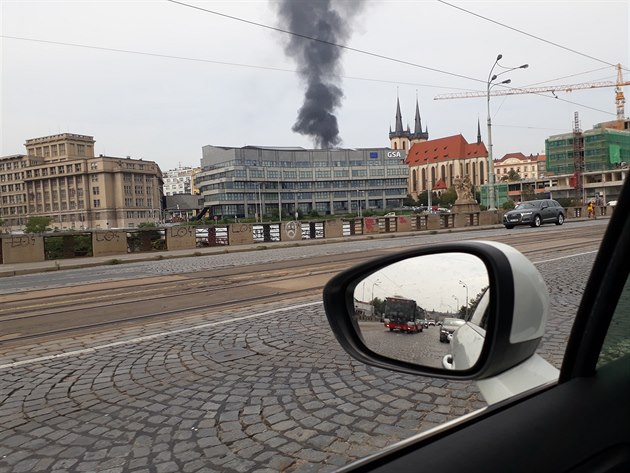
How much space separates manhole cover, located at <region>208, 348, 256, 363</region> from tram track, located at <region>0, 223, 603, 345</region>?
242cm

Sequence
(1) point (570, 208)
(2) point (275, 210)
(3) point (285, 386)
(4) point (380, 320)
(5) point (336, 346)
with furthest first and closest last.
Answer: (2) point (275, 210)
(1) point (570, 208)
(5) point (336, 346)
(3) point (285, 386)
(4) point (380, 320)

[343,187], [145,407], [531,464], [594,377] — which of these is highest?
[343,187]

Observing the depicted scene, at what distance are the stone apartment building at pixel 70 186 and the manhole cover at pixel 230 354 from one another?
123 meters

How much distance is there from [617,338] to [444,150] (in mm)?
162789

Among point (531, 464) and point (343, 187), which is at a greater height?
point (343, 187)

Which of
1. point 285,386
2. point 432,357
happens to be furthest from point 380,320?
point 285,386

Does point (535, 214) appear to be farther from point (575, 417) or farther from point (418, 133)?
point (418, 133)

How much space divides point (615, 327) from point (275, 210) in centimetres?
12703

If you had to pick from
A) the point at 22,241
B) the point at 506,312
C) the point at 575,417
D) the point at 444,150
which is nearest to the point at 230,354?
the point at 506,312

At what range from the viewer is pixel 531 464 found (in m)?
1.16

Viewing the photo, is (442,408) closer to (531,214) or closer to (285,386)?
(285,386)

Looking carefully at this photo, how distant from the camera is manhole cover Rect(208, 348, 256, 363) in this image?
4664mm

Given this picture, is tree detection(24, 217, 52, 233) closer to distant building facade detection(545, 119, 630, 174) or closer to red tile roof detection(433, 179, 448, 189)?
distant building facade detection(545, 119, 630, 174)

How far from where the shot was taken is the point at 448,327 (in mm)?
1557
